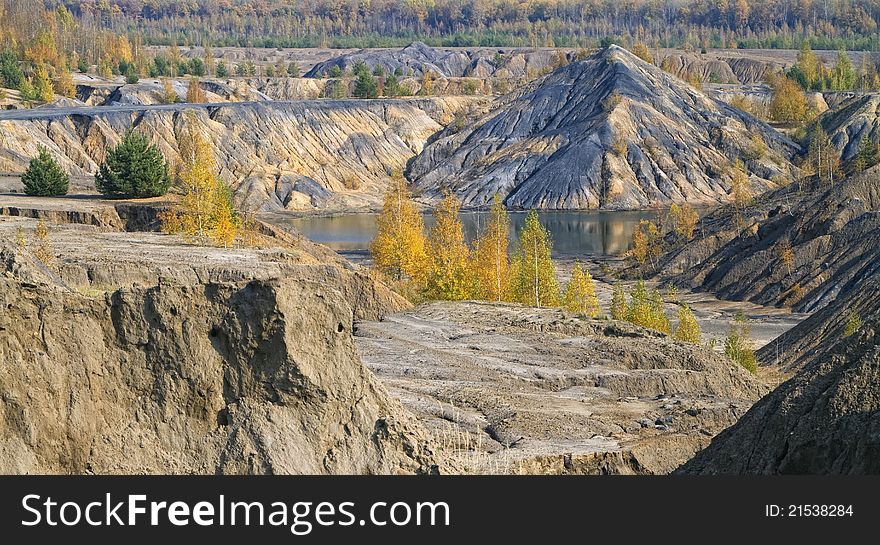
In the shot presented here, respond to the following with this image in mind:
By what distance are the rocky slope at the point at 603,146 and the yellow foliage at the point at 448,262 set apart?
57.2m

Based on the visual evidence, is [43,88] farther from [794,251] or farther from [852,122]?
[794,251]

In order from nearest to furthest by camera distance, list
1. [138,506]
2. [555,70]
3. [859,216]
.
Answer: [138,506] → [859,216] → [555,70]

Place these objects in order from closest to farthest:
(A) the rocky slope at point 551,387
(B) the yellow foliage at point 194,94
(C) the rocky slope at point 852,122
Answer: (A) the rocky slope at point 551,387 → (C) the rocky slope at point 852,122 → (B) the yellow foliage at point 194,94

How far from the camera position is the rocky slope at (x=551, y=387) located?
1059 inches

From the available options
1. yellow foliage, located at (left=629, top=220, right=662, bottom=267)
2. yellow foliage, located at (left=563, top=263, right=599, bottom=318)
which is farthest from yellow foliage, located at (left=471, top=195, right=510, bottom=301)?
yellow foliage, located at (left=629, top=220, right=662, bottom=267)

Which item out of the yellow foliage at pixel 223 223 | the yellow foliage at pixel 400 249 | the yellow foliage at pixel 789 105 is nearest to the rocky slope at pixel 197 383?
the yellow foliage at pixel 223 223

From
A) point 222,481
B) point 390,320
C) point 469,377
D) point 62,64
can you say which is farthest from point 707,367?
Result: point 62,64

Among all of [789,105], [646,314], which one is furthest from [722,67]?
[646,314]

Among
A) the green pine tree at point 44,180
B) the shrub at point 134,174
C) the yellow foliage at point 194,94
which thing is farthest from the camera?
the yellow foliage at point 194,94

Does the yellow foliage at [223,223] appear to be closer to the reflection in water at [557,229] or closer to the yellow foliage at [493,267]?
the yellow foliage at [493,267]

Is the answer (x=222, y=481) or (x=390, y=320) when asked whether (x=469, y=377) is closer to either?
(x=390, y=320)

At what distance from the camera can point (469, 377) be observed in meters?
36.2

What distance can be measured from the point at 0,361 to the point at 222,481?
3.35 m

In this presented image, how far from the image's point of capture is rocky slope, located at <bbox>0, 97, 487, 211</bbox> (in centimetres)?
11644
